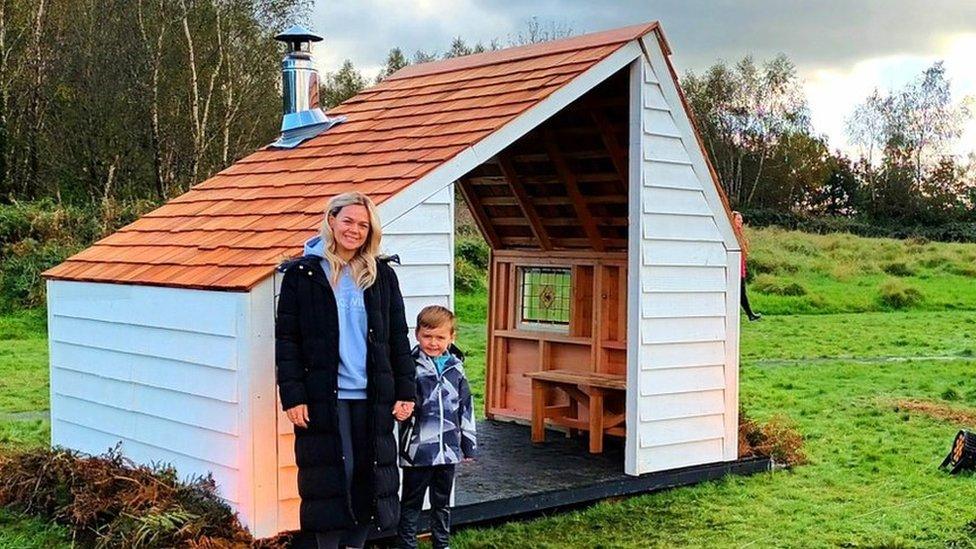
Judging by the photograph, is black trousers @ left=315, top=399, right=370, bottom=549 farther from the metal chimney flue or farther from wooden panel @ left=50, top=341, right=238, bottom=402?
the metal chimney flue

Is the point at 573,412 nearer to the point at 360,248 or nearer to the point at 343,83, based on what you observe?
the point at 360,248

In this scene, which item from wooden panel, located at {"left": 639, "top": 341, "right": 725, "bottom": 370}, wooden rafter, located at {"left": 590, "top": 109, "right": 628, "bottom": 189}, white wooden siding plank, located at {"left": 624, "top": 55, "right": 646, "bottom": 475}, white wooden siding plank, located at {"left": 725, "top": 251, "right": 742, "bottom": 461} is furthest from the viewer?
wooden rafter, located at {"left": 590, "top": 109, "right": 628, "bottom": 189}

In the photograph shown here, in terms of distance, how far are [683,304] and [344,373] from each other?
327 cm

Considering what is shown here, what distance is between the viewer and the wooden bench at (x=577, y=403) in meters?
8.34

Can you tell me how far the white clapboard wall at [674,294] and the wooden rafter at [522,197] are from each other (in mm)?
1900

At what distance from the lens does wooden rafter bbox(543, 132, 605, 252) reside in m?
8.76

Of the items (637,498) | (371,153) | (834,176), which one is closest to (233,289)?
(371,153)

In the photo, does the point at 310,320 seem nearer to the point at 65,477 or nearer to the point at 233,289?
the point at 233,289

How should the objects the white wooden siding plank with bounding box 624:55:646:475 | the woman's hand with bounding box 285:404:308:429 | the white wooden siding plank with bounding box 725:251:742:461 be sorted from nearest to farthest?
the woman's hand with bounding box 285:404:308:429, the white wooden siding plank with bounding box 624:55:646:475, the white wooden siding plank with bounding box 725:251:742:461

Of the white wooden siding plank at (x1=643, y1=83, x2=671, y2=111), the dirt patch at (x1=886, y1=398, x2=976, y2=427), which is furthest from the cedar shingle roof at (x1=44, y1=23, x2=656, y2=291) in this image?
the dirt patch at (x1=886, y1=398, x2=976, y2=427)

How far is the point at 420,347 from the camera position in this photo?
576 centimetres

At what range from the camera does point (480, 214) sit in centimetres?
988

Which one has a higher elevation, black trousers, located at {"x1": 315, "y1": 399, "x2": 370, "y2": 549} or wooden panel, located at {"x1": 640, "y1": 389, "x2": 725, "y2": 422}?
black trousers, located at {"x1": 315, "y1": 399, "x2": 370, "y2": 549}

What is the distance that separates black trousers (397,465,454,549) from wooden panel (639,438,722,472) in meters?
2.07
